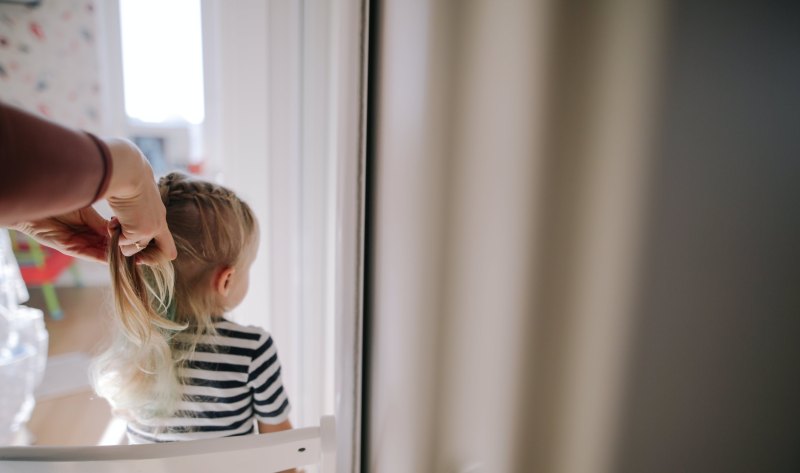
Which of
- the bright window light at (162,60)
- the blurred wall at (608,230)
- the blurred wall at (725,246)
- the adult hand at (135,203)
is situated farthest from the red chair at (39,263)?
the blurred wall at (725,246)

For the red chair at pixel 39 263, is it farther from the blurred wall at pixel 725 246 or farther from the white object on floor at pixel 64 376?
the blurred wall at pixel 725 246

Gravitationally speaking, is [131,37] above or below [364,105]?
above

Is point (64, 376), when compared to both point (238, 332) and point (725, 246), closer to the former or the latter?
point (238, 332)

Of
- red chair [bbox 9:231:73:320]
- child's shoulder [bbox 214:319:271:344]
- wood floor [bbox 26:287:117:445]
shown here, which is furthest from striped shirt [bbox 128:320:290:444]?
red chair [bbox 9:231:73:320]

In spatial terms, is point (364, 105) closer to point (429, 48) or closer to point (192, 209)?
point (429, 48)

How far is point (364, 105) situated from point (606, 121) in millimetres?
419

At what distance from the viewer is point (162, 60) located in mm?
2895

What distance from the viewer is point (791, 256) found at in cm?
25

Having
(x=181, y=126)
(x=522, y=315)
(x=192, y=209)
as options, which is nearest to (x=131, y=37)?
(x=181, y=126)

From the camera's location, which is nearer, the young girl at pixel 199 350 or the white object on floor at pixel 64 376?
the young girl at pixel 199 350

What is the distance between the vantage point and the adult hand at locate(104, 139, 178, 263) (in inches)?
16.4

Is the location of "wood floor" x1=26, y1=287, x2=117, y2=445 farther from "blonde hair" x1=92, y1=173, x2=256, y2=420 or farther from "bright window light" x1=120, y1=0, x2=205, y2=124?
"bright window light" x1=120, y1=0, x2=205, y2=124

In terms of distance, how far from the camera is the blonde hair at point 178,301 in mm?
710

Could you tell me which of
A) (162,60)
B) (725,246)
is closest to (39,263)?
(162,60)
